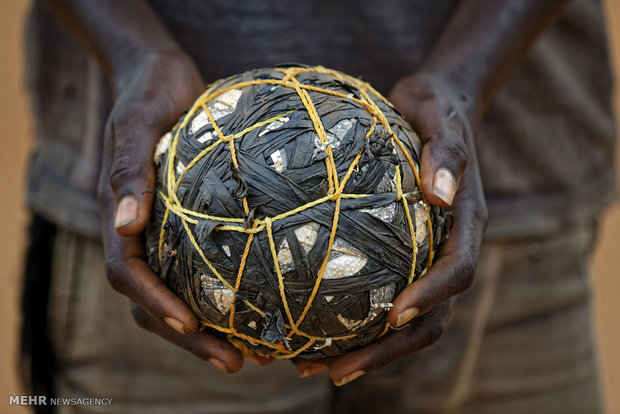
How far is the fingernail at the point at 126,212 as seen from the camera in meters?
1.55

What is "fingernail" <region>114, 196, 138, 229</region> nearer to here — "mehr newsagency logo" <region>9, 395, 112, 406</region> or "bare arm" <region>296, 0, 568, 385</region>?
"bare arm" <region>296, 0, 568, 385</region>

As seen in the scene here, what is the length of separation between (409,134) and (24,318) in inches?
53.9

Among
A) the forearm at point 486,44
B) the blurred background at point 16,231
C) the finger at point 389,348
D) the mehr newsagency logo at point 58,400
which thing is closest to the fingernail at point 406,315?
the finger at point 389,348

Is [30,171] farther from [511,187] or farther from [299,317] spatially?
[511,187]

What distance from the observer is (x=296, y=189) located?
144 centimetres

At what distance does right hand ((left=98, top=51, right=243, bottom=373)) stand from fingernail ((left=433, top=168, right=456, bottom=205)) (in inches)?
22.7

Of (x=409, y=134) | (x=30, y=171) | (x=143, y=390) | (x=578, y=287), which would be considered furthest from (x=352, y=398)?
(x=30, y=171)

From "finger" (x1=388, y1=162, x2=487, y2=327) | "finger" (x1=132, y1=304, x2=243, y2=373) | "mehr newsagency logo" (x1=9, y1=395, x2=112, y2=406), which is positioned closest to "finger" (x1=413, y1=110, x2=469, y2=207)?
"finger" (x1=388, y1=162, x2=487, y2=327)

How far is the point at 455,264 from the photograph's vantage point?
1.55 m

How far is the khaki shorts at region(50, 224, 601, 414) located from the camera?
2182mm

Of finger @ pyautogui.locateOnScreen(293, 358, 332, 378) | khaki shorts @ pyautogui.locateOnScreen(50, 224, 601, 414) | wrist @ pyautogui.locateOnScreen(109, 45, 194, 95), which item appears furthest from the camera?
khaki shorts @ pyautogui.locateOnScreen(50, 224, 601, 414)

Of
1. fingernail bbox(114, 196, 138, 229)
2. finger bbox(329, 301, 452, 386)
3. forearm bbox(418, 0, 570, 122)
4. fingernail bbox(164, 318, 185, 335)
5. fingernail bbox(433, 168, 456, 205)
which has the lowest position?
fingernail bbox(164, 318, 185, 335)

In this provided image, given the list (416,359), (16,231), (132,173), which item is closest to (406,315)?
(132,173)

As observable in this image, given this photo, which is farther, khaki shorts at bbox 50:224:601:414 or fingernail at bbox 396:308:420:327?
khaki shorts at bbox 50:224:601:414
